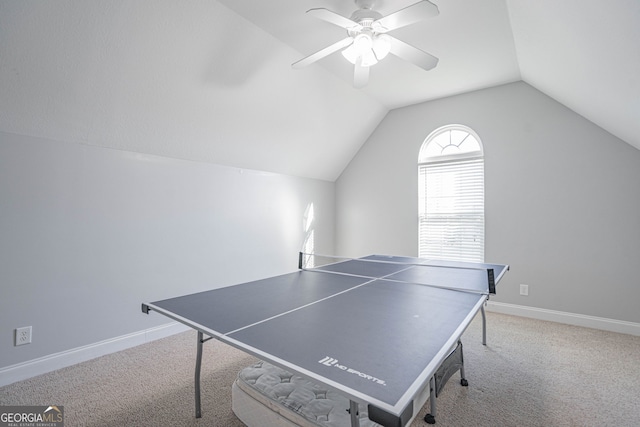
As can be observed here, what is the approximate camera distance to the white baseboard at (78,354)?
6.75ft

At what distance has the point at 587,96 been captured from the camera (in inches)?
103

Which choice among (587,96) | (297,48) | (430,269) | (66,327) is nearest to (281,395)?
(430,269)

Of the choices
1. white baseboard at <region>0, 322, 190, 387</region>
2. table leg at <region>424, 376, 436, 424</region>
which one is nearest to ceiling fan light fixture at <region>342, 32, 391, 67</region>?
table leg at <region>424, 376, 436, 424</region>

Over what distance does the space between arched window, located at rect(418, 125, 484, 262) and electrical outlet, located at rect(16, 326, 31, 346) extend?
4.10m

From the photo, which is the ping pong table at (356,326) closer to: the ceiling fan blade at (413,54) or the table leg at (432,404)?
the table leg at (432,404)

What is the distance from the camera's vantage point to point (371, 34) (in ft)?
6.61

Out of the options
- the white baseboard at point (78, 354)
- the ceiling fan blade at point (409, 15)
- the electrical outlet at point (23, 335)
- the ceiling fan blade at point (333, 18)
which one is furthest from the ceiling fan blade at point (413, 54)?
the electrical outlet at point (23, 335)

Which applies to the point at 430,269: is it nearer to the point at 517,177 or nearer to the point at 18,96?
the point at 517,177

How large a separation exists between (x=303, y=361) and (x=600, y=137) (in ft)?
12.6

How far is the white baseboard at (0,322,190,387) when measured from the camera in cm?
206

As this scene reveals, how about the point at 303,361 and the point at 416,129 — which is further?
the point at 416,129

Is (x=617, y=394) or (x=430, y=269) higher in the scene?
(x=430, y=269)

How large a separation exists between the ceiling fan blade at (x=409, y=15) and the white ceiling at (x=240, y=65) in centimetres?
45

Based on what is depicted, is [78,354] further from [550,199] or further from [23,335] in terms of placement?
[550,199]
